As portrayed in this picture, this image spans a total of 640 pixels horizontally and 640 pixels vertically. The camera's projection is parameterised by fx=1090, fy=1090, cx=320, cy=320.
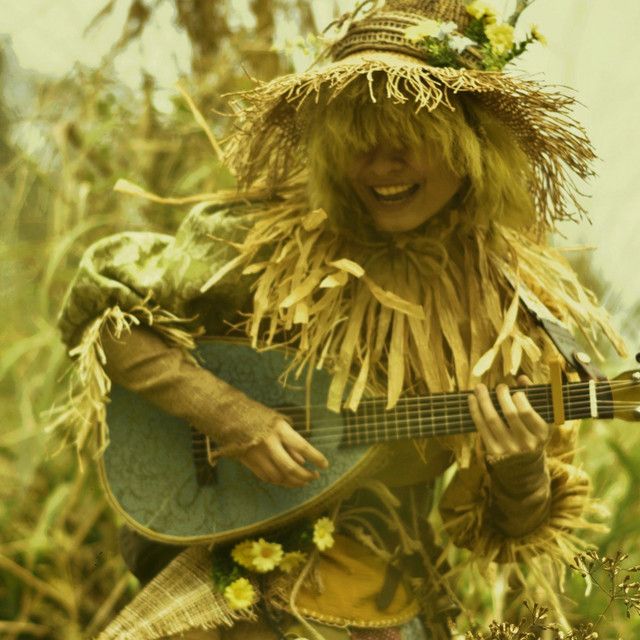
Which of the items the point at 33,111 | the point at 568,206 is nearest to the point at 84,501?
the point at 33,111

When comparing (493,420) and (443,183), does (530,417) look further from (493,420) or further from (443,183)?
(443,183)

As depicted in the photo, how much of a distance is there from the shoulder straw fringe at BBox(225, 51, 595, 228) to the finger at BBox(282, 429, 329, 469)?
431mm

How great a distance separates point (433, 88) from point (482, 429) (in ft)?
1.67

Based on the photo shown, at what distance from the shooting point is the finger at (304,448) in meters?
1.71

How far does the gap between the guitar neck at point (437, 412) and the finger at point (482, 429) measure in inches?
0.8

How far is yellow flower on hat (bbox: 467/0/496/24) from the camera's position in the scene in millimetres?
1707

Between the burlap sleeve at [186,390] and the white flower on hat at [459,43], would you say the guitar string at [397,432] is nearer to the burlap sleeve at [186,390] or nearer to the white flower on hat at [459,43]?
the burlap sleeve at [186,390]

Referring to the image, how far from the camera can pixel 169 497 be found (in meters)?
1.81

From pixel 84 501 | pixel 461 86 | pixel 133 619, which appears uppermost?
pixel 461 86

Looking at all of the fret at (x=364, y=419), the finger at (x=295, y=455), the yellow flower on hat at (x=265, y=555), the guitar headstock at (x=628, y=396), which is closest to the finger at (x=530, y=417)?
the guitar headstock at (x=628, y=396)

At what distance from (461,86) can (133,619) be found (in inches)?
39.2

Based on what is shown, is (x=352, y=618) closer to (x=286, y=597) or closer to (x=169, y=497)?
(x=286, y=597)

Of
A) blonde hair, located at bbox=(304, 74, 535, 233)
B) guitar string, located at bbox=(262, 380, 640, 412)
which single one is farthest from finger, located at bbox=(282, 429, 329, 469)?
blonde hair, located at bbox=(304, 74, 535, 233)

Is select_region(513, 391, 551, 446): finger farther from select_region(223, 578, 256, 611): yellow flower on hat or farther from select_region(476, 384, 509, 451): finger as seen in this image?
select_region(223, 578, 256, 611): yellow flower on hat
